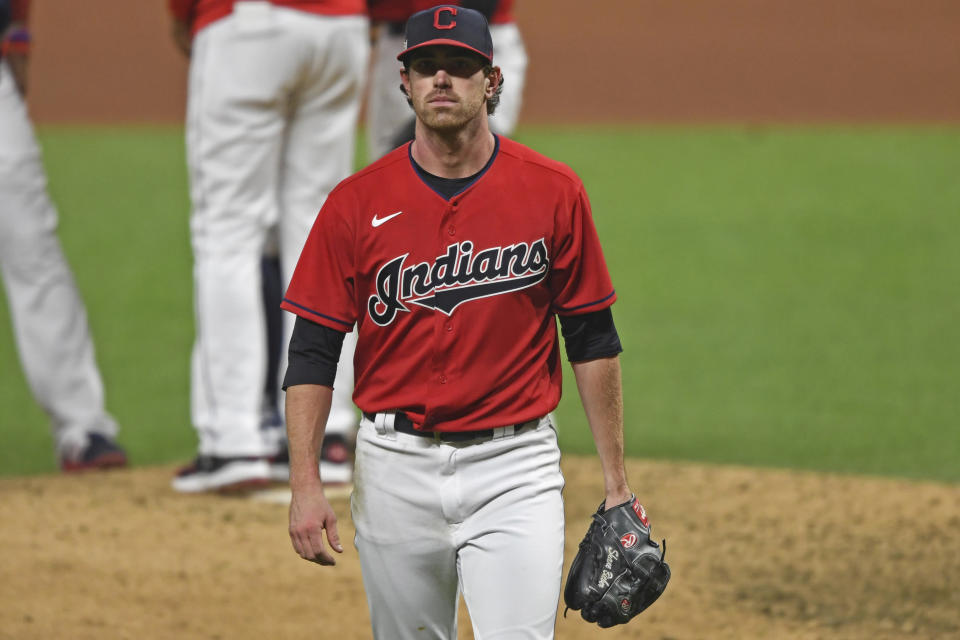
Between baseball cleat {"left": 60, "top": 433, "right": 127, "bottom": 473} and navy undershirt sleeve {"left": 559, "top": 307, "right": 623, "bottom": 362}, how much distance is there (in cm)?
317

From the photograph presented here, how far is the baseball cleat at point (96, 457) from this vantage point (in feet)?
18.1

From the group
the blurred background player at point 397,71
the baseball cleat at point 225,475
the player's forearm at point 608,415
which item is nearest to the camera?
the player's forearm at point 608,415

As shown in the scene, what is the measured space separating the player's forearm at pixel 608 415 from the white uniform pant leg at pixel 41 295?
323 centimetres

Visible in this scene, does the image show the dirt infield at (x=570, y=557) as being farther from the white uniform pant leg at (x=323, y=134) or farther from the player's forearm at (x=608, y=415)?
the player's forearm at (x=608, y=415)

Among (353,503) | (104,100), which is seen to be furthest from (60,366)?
(104,100)

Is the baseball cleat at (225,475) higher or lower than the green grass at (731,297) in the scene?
higher

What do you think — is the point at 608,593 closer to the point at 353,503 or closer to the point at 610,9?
the point at 353,503

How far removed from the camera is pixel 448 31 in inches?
107

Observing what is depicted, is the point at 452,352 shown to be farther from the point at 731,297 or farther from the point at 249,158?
the point at 731,297

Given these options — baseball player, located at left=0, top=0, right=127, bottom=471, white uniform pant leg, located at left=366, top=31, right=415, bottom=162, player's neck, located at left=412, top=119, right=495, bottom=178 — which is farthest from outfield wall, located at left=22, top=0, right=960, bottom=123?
player's neck, located at left=412, top=119, right=495, bottom=178

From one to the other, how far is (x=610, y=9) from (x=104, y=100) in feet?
26.6

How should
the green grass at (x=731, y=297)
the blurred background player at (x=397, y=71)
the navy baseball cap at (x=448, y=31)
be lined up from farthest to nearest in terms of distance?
the green grass at (x=731, y=297) < the blurred background player at (x=397, y=71) < the navy baseball cap at (x=448, y=31)

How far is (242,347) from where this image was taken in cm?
497

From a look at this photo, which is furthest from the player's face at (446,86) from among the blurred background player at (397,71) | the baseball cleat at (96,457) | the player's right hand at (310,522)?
the baseball cleat at (96,457)
